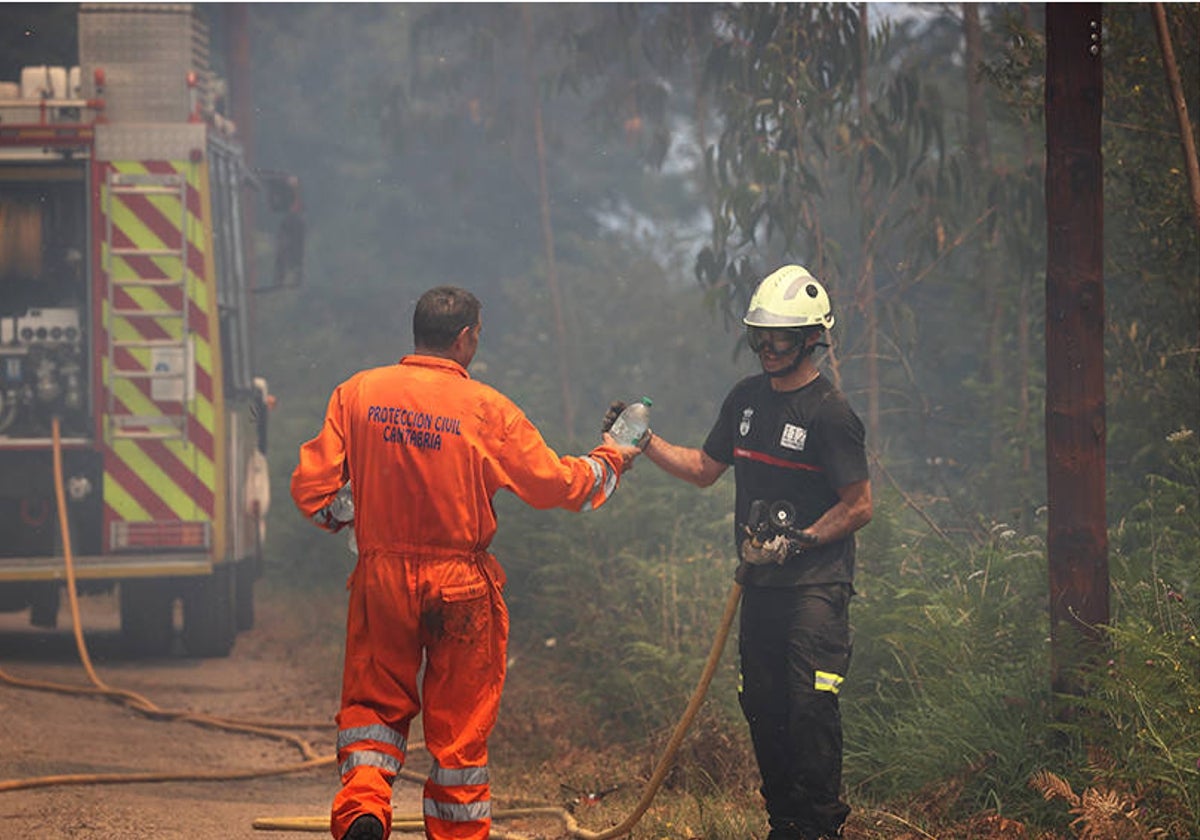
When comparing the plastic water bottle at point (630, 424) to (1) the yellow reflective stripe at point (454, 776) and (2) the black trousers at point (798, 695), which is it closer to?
(2) the black trousers at point (798, 695)

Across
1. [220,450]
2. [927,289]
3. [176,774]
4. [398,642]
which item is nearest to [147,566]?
[220,450]

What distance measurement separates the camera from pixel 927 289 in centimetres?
1552

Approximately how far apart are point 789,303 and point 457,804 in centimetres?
216

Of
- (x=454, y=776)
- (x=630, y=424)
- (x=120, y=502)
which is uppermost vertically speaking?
(x=630, y=424)

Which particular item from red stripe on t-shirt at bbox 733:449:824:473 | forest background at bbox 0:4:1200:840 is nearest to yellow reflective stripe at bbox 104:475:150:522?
forest background at bbox 0:4:1200:840

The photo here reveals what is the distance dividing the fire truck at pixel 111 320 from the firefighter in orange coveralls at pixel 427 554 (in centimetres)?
585

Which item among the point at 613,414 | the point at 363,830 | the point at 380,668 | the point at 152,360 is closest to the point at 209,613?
the point at 152,360

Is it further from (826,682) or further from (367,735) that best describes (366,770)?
(826,682)

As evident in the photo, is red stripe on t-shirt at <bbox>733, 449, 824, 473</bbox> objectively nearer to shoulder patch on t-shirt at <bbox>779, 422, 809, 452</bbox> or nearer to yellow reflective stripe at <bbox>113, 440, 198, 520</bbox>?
shoulder patch on t-shirt at <bbox>779, 422, 809, 452</bbox>

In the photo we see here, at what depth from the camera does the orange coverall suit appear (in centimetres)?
491

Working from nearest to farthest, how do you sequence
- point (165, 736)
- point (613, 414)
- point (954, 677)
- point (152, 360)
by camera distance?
point (613, 414), point (954, 677), point (165, 736), point (152, 360)

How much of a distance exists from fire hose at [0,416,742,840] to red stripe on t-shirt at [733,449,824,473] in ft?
1.55

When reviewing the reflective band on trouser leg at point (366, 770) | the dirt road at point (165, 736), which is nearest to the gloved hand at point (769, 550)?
the reflective band on trouser leg at point (366, 770)

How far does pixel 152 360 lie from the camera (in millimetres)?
10602
